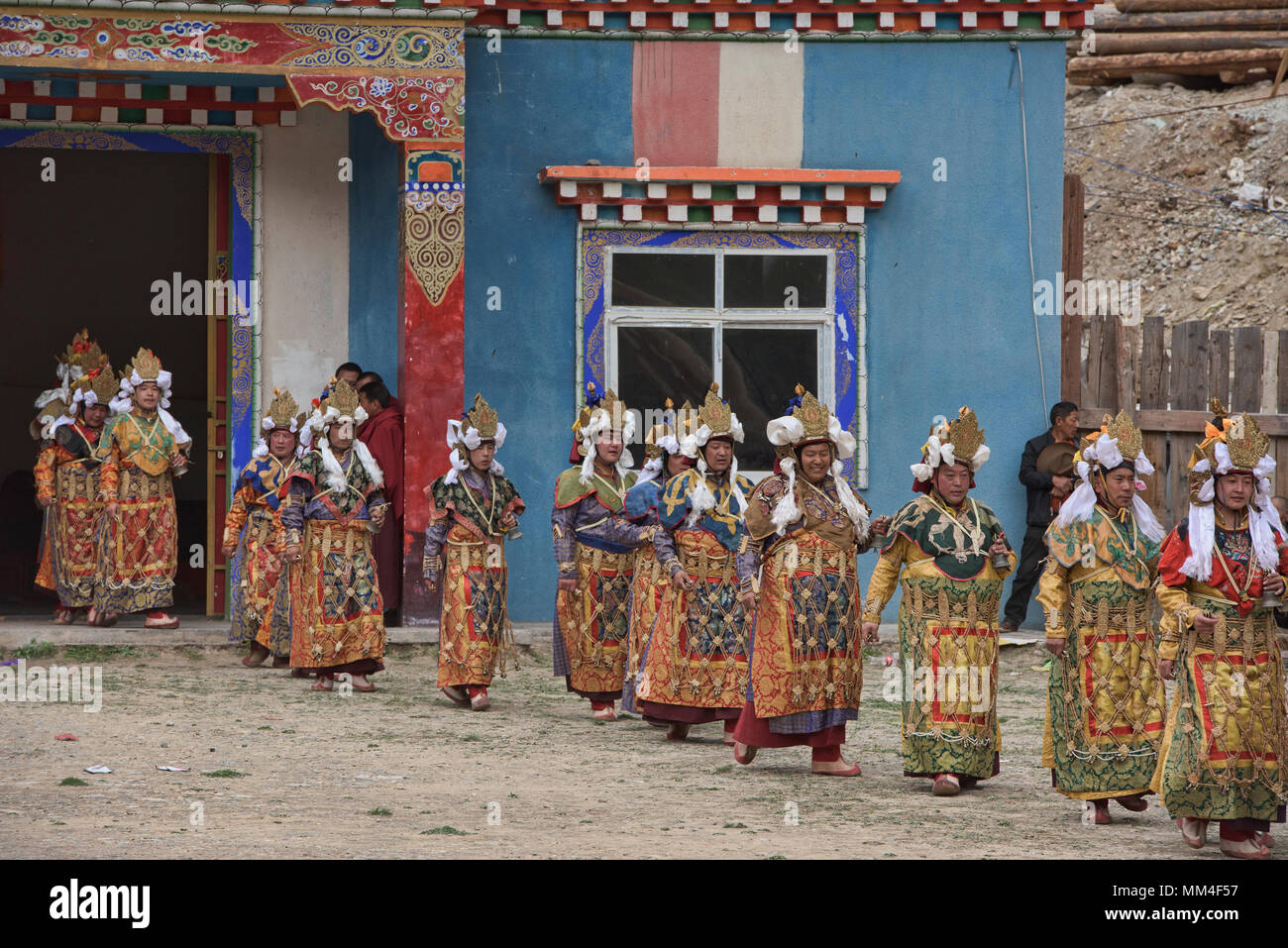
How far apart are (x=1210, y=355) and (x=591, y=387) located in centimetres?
446

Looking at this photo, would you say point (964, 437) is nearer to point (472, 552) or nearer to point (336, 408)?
point (472, 552)

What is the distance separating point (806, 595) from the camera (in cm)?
802

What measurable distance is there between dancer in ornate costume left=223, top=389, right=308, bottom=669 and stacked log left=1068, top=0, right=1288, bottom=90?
1452 centimetres

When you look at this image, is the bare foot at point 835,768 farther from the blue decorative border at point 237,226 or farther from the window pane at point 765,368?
the blue decorative border at point 237,226

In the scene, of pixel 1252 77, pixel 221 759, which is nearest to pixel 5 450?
pixel 221 759

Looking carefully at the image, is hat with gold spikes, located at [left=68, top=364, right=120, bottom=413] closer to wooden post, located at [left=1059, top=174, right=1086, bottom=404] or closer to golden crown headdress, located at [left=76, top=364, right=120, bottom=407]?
golden crown headdress, located at [left=76, top=364, right=120, bottom=407]

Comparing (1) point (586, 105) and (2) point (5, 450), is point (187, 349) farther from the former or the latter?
(1) point (586, 105)

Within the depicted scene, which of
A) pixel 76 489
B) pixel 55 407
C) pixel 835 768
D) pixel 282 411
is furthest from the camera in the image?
pixel 55 407

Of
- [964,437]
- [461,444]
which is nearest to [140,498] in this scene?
[461,444]

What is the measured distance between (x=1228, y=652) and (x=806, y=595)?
2070mm

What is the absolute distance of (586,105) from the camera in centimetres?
1234

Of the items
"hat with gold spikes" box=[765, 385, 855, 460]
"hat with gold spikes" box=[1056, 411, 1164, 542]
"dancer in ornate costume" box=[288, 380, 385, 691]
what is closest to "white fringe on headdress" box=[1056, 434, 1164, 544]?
"hat with gold spikes" box=[1056, 411, 1164, 542]

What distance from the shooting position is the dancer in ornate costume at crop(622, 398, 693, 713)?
910 cm

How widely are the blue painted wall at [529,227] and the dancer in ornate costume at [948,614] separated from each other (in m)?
4.94
